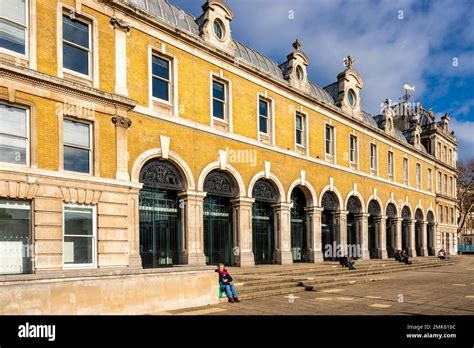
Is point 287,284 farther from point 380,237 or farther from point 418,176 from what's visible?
point 418,176

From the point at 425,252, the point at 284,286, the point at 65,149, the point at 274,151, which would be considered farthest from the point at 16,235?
the point at 425,252

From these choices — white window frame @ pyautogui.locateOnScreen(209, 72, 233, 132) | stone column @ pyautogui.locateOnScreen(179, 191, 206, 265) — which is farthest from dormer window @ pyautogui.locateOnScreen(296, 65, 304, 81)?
stone column @ pyautogui.locateOnScreen(179, 191, 206, 265)

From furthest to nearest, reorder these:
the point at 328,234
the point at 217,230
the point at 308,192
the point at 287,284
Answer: the point at 328,234
the point at 308,192
the point at 217,230
the point at 287,284

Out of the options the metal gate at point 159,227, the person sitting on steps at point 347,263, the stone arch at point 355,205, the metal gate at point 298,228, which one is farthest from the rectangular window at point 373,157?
the metal gate at point 159,227

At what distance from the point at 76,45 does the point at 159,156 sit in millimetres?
5029

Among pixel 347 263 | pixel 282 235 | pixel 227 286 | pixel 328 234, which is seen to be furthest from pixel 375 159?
pixel 227 286

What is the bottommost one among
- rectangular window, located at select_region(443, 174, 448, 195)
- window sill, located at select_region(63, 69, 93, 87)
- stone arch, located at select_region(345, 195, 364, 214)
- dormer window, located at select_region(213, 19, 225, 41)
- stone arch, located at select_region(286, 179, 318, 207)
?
stone arch, located at select_region(345, 195, 364, 214)

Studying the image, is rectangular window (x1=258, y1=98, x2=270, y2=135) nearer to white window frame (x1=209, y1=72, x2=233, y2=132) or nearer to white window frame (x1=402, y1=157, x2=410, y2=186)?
white window frame (x1=209, y1=72, x2=233, y2=132)

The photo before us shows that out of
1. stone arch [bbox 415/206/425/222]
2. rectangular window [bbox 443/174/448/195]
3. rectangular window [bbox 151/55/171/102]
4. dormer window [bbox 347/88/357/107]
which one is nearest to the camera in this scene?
rectangular window [bbox 151/55/171/102]

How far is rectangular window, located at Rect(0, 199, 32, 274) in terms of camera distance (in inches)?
494

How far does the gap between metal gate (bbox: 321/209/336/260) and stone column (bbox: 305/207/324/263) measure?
2139mm

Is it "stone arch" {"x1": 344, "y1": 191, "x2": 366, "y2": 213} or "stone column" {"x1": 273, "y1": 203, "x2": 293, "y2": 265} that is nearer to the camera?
"stone column" {"x1": 273, "y1": 203, "x2": 293, "y2": 265}

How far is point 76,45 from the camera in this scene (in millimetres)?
14758

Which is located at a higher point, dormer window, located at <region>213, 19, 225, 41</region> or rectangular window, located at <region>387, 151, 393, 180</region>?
dormer window, located at <region>213, 19, 225, 41</region>
